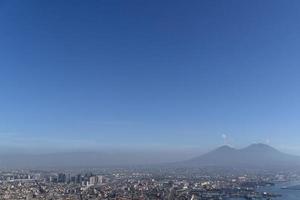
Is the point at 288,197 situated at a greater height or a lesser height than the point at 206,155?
lesser

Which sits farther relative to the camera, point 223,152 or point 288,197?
point 223,152

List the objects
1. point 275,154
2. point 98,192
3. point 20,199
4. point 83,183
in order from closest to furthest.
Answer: point 20,199 → point 98,192 → point 83,183 → point 275,154

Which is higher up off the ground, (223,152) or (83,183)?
(223,152)

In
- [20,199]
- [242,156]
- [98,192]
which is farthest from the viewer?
[242,156]

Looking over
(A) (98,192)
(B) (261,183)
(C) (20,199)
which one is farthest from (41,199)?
(B) (261,183)

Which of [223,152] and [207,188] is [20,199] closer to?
[207,188]

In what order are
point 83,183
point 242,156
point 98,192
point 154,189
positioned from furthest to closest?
point 242,156
point 83,183
point 154,189
point 98,192

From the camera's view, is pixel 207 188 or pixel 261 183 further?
pixel 261 183

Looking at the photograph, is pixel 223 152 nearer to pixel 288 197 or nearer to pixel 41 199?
pixel 288 197

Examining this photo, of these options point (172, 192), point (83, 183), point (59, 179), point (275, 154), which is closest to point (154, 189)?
point (172, 192)
